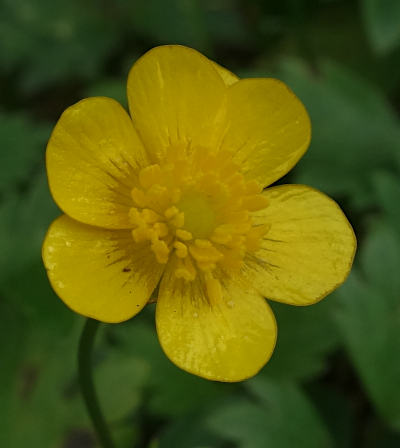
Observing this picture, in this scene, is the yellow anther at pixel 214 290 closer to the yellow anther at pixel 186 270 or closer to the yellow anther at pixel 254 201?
the yellow anther at pixel 186 270

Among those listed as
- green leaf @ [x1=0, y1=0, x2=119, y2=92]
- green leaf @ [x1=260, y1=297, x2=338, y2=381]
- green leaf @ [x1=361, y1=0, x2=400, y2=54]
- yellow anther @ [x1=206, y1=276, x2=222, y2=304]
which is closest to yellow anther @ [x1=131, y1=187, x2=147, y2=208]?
yellow anther @ [x1=206, y1=276, x2=222, y2=304]

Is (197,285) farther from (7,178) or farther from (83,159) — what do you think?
(7,178)

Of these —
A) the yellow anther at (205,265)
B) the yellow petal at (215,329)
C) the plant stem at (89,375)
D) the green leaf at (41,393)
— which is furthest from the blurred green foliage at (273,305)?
the yellow anther at (205,265)

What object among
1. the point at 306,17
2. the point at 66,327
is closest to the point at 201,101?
the point at 66,327

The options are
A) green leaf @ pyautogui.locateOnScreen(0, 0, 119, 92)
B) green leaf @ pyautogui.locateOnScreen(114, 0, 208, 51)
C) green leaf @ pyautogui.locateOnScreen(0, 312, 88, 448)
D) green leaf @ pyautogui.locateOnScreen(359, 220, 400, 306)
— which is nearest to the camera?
green leaf @ pyautogui.locateOnScreen(0, 312, 88, 448)

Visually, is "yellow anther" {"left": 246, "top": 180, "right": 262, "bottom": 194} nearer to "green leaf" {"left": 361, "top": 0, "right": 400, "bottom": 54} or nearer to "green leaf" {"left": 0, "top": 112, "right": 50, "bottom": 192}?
"green leaf" {"left": 0, "top": 112, "right": 50, "bottom": 192}
